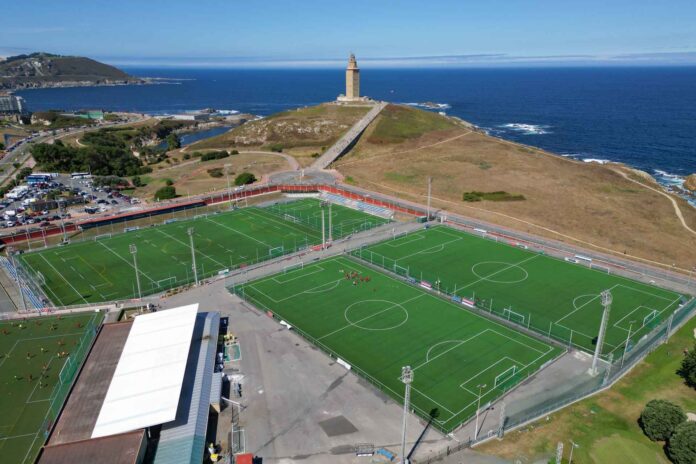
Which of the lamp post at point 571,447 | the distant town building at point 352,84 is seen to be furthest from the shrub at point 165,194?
the distant town building at point 352,84

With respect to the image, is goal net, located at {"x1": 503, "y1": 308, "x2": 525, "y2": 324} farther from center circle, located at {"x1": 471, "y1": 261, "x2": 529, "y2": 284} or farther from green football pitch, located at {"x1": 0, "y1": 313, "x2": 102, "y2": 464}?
green football pitch, located at {"x1": 0, "y1": 313, "x2": 102, "y2": 464}

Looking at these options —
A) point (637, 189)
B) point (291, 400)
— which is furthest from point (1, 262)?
point (637, 189)

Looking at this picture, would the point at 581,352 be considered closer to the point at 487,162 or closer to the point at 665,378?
the point at 665,378

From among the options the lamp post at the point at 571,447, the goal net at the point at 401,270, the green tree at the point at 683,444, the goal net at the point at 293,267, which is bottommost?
the goal net at the point at 293,267

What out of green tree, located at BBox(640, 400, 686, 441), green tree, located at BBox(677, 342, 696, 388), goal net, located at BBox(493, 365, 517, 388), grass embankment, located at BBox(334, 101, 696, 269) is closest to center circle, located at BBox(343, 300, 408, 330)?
goal net, located at BBox(493, 365, 517, 388)

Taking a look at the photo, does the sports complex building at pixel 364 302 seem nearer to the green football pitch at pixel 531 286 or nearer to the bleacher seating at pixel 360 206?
the green football pitch at pixel 531 286

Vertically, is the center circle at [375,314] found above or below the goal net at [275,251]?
above
